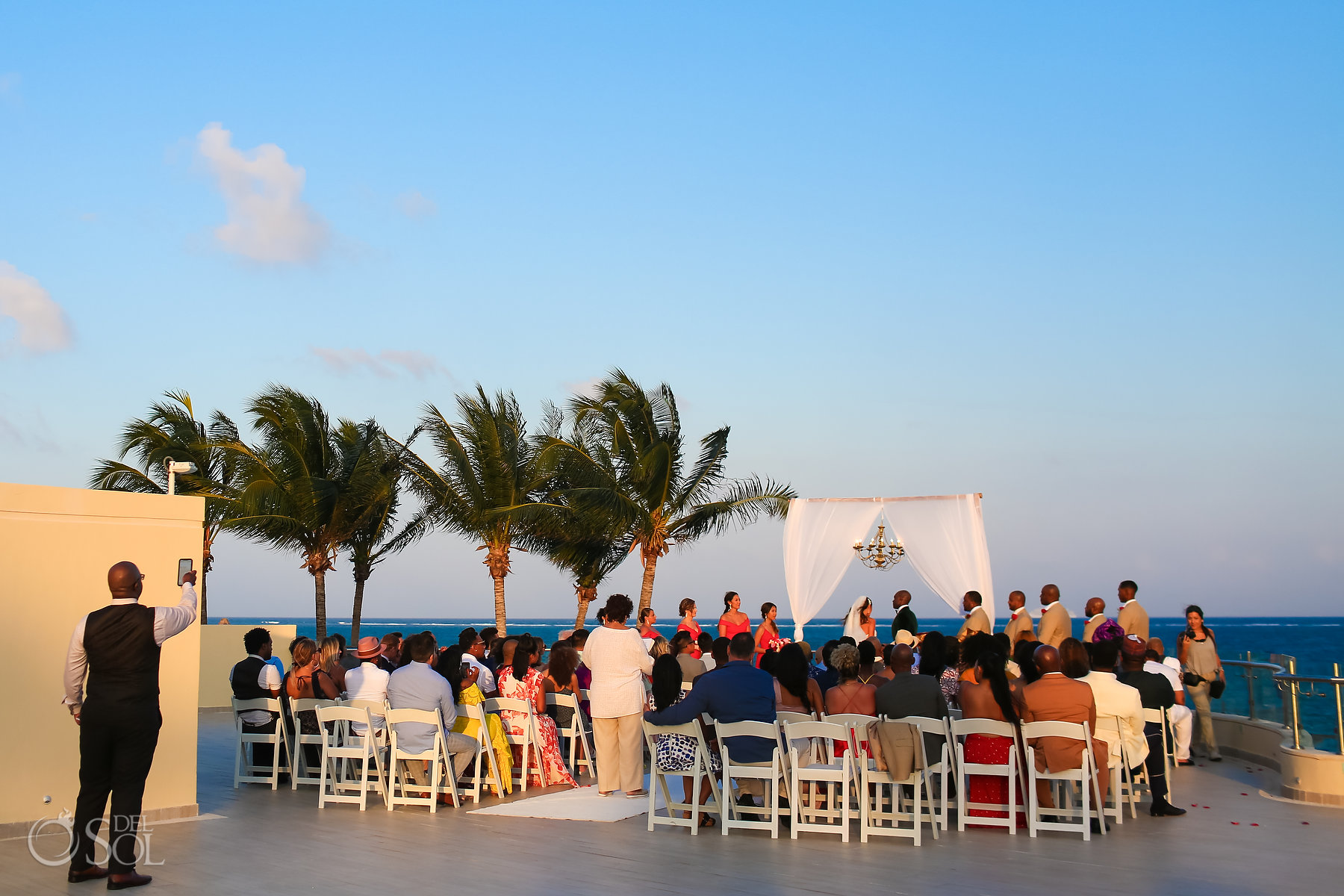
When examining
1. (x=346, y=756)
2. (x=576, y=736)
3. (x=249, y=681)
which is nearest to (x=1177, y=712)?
(x=576, y=736)

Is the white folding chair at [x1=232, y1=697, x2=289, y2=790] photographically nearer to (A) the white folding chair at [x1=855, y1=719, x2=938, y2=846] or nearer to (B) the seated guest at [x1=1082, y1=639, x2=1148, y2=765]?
(A) the white folding chair at [x1=855, y1=719, x2=938, y2=846]

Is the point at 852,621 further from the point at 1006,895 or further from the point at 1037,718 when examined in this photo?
the point at 1006,895

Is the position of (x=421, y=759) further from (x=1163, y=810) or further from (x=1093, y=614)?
(x=1093, y=614)

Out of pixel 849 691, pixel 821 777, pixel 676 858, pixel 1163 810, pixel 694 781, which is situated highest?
pixel 849 691

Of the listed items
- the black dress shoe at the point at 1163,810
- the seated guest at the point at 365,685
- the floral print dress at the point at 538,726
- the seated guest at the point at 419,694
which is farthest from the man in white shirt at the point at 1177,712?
the seated guest at the point at 365,685

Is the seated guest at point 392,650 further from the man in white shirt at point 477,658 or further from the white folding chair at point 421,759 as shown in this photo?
the white folding chair at point 421,759

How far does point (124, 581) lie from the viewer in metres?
6.26

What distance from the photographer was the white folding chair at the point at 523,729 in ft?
31.7

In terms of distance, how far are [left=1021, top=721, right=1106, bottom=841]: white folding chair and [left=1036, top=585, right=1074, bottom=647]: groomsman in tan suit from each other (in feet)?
15.1

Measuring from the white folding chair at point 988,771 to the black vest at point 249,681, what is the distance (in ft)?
19.5

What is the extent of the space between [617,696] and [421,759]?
161 centimetres

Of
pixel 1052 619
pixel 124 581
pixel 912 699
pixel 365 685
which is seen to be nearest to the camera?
pixel 124 581

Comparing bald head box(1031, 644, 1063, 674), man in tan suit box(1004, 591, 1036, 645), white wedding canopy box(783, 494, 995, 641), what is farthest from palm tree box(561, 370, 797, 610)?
bald head box(1031, 644, 1063, 674)

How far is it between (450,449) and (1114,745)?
48.6 feet
